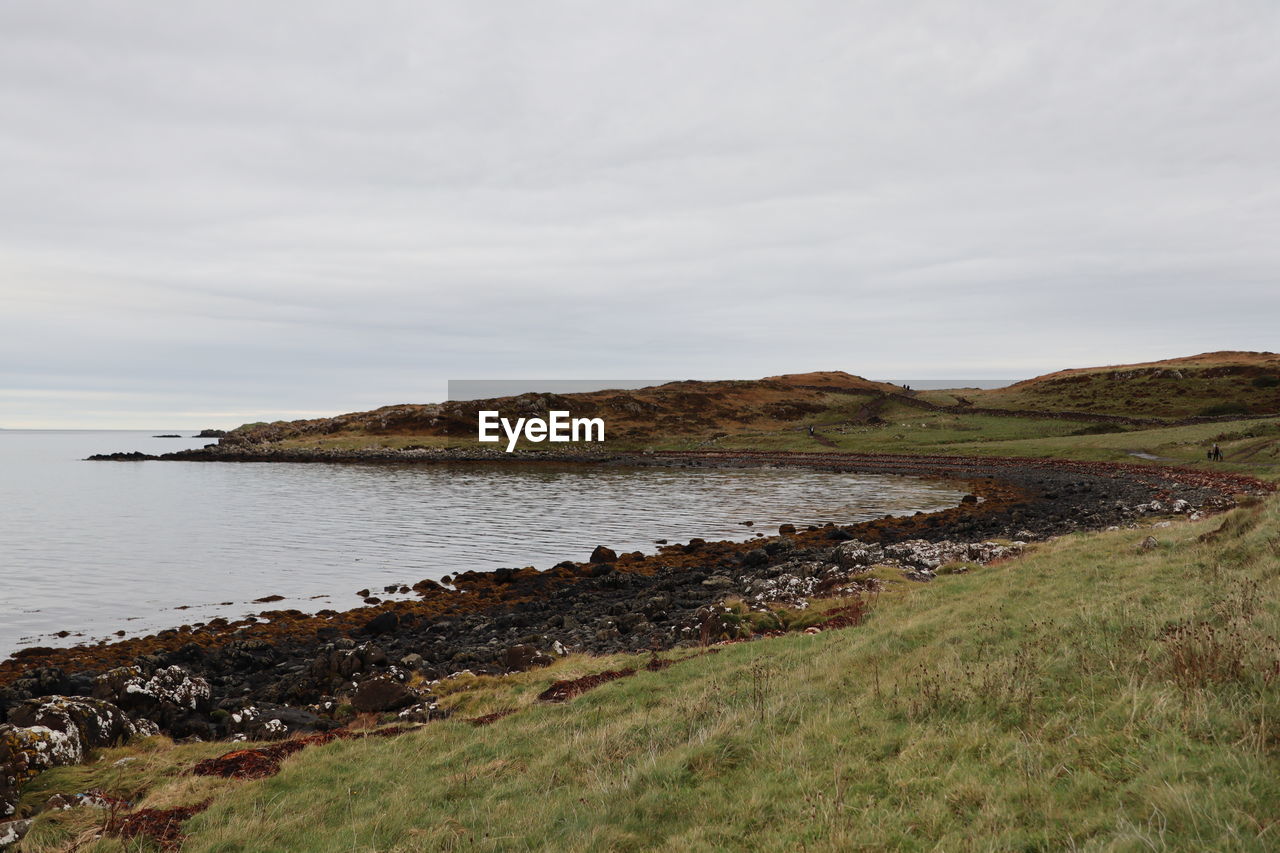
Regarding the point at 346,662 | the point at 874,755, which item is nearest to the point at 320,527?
the point at 346,662

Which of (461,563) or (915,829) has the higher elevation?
(915,829)

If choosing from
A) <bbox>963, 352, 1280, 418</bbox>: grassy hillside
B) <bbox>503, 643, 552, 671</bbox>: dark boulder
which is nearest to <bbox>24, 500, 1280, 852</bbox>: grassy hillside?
<bbox>503, 643, 552, 671</bbox>: dark boulder

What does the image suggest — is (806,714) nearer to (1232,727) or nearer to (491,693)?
(1232,727)

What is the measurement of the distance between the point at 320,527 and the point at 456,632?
2817 centimetres

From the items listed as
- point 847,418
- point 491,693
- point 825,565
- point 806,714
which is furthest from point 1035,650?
point 847,418

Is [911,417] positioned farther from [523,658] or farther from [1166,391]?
[523,658]

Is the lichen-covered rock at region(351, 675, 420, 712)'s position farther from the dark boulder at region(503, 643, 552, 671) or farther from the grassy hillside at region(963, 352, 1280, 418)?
the grassy hillside at region(963, 352, 1280, 418)

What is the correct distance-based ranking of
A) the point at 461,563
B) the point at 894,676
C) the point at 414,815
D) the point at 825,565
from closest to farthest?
1. the point at 414,815
2. the point at 894,676
3. the point at 825,565
4. the point at 461,563

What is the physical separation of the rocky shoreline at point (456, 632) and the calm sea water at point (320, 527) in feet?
13.3

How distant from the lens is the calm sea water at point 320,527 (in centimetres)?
2942

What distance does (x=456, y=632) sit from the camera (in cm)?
2423

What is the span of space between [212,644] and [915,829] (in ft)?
79.8

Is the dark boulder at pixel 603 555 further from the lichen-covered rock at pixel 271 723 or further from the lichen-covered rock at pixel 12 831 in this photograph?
the lichen-covered rock at pixel 12 831

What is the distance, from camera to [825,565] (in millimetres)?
28391
